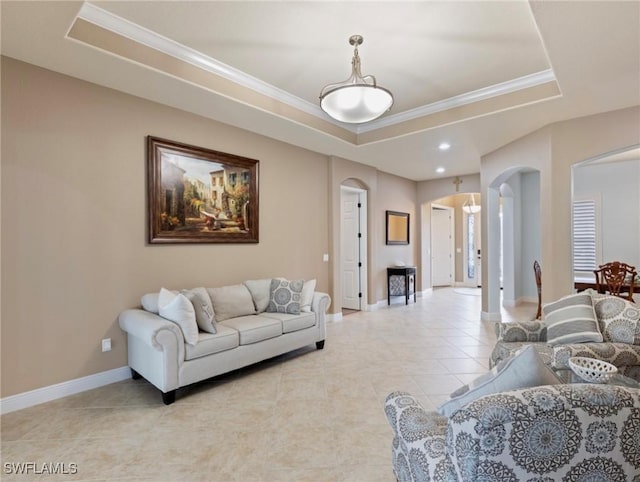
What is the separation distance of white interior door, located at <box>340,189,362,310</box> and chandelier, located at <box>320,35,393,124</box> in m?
3.64

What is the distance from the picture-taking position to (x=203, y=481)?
6.26ft

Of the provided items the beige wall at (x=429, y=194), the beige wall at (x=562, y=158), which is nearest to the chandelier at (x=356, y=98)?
the beige wall at (x=562, y=158)

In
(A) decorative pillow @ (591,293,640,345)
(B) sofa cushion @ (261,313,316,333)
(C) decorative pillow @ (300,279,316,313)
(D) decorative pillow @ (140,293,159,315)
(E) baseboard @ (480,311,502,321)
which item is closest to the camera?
(A) decorative pillow @ (591,293,640,345)

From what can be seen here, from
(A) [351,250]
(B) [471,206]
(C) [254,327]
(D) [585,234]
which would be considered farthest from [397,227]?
(C) [254,327]

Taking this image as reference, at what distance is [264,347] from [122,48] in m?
3.06

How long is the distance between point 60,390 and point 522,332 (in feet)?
13.4

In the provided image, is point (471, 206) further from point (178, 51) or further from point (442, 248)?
point (178, 51)

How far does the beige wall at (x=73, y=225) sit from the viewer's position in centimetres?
271

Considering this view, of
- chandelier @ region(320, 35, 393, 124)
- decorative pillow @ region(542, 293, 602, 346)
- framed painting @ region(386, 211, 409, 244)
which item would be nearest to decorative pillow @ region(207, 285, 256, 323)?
chandelier @ region(320, 35, 393, 124)

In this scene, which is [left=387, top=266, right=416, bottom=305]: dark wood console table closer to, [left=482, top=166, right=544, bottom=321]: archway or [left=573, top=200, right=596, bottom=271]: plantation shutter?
[left=482, top=166, right=544, bottom=321]: archway

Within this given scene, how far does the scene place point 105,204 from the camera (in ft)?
10.5

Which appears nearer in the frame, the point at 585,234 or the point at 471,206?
the point at 585,234

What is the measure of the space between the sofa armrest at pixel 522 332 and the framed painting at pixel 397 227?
14.7 ft

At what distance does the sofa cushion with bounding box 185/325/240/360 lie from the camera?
2.92 meters
